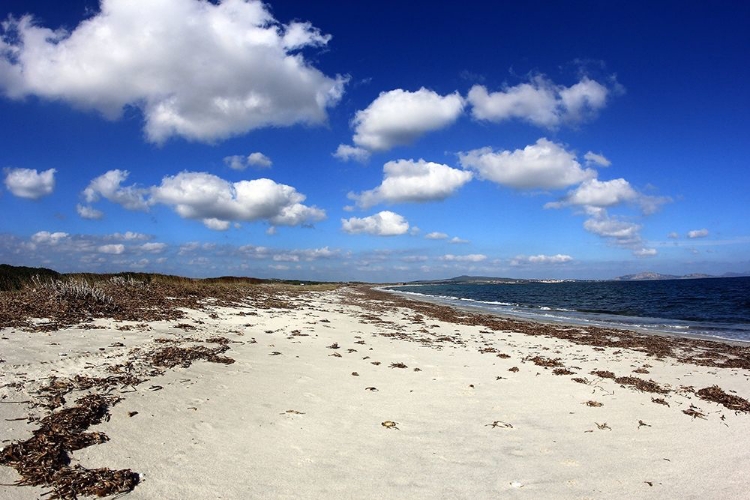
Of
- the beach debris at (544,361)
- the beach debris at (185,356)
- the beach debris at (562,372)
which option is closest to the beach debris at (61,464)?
the beach debris at (185,356)

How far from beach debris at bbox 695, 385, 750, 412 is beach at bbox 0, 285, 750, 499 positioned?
52 mm

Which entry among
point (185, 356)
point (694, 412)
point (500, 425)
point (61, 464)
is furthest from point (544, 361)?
point (61, 464)

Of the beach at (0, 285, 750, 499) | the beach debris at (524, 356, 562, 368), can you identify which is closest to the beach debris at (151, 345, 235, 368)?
the beach at (0, 285, 750, 499)

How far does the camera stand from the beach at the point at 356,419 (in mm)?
4293

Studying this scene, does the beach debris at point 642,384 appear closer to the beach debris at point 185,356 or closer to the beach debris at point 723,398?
the beach debris at point 723,398

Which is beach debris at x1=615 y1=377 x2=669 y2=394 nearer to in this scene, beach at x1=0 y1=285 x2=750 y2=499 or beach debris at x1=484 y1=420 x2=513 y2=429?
beach at x1=0 y1=285 x2=750 y2=499

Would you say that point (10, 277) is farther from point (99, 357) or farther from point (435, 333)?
point (435, 333)

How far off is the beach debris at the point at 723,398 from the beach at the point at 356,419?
0.17 feet

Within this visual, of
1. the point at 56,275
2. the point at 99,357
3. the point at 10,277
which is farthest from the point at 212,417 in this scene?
the point at 56,275

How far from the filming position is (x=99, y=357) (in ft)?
23.8

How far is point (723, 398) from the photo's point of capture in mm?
8289

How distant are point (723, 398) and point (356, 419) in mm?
7628

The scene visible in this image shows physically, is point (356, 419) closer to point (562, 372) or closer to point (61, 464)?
point (61, 464)

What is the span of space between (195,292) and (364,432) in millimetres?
17730
